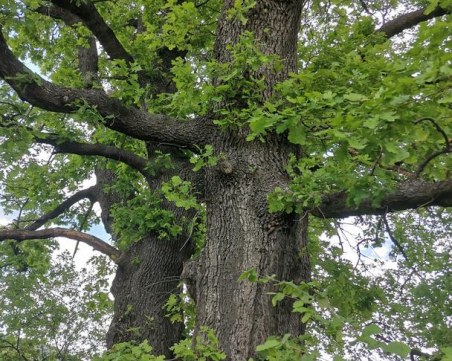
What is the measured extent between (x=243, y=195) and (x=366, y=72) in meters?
1.36

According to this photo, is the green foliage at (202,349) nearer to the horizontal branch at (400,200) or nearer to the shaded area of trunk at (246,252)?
the shaded area of trunk at (246,252)

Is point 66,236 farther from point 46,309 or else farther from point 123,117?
point 46,309

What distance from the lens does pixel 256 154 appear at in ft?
12.9

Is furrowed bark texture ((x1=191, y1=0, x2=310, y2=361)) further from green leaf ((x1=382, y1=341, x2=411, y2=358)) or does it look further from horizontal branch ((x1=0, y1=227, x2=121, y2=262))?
horizontal branch ((x1=0, y1=227, x2=121, y2=262))

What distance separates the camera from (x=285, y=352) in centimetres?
242

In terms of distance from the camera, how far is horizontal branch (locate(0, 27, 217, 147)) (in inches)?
160

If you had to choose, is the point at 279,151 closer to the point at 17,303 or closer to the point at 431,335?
the point at 431,335

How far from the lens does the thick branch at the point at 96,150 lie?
17.9 feet

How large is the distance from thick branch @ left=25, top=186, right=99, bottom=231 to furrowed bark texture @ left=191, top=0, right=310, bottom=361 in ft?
15.1

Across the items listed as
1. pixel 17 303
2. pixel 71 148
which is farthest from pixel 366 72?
pixel 17 303

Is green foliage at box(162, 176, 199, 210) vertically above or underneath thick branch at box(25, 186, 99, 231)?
underneath

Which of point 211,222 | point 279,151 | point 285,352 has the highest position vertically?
point 279,151

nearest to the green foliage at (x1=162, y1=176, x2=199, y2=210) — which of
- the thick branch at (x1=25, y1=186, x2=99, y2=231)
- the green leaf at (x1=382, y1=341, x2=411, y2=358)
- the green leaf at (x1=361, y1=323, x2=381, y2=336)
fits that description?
the green leaf at (x1=361, y1=323, x2=381, y2=336)

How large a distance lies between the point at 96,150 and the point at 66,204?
8.48ft
